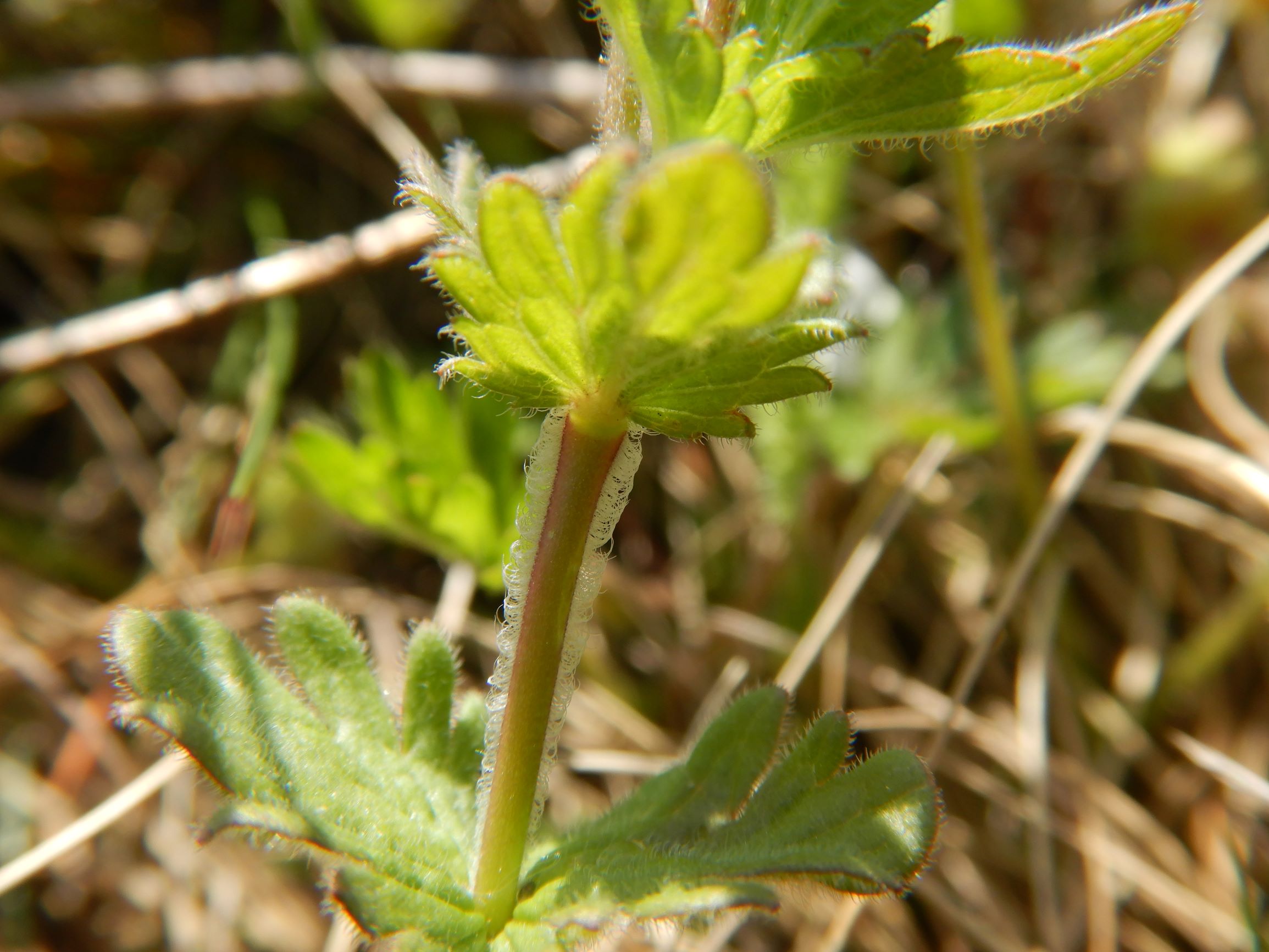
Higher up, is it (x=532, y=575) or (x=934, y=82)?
(x=934, y=82)

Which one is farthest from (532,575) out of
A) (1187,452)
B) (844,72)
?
(1187,452)

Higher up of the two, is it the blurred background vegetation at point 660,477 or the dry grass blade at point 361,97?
the dry grass blade at point 361,97

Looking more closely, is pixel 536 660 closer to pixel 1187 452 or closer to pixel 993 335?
pixel 993 335

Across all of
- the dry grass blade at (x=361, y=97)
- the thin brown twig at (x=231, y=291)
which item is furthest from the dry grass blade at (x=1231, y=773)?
the dry grass blade at (x=361, y=97)

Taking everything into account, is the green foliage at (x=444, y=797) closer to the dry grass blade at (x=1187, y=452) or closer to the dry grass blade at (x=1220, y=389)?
the dry grass blade at (x=1187, y=452)

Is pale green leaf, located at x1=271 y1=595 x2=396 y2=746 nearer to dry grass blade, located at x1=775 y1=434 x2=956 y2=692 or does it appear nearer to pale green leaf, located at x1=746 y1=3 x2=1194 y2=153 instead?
pale green leaf, located at x1=746 y1=3 x2=1194 y2=153

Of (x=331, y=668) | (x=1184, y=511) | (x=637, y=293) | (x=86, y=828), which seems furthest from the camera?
(x=1184, y=511)

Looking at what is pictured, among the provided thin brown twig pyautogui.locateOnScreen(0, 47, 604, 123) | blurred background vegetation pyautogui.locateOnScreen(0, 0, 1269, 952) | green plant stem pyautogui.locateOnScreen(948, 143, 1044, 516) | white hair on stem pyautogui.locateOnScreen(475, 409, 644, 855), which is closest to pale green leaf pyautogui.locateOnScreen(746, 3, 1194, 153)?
white hair on stem pyautogui.locateOnScreen(475, 409, 644, 855)

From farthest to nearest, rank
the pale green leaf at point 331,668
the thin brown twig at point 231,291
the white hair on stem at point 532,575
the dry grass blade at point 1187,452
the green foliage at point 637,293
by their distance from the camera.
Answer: the thin brown twig at point 231,291 → the dry grass blade at point 1187,452 → the pale green leaf at point 331,668 → the white hair on stem at point 532,575 → the green foliage at point 637,293
